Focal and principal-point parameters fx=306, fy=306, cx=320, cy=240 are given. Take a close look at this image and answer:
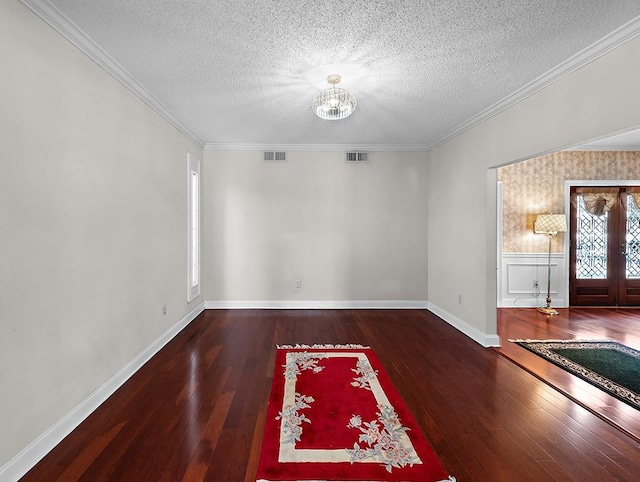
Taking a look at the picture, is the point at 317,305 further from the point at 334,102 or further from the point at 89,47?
the point at 89,47

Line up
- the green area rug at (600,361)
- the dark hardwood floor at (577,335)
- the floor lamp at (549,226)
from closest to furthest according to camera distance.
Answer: the dark hardwood floor at (577,335) → the green area rug at (600,361) → the floor lamp at (549,226)

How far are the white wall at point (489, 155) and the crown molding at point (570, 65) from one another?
0.04 meters

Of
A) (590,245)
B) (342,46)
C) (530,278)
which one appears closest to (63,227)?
(342,46)

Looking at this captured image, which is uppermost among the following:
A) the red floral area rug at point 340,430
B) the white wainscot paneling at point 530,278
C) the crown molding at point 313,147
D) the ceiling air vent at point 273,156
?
the crown molding at point 313,147

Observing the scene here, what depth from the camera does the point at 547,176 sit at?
549 centimetres

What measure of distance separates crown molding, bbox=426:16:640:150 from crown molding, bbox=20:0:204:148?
3.69m

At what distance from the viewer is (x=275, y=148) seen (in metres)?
5.14

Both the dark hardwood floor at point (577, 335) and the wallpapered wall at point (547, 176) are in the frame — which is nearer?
the dark hardwood floor at point (577, 335)

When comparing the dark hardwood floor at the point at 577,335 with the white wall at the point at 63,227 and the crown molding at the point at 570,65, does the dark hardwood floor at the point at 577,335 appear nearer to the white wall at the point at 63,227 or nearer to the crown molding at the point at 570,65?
the crown molding at the point at 570,65

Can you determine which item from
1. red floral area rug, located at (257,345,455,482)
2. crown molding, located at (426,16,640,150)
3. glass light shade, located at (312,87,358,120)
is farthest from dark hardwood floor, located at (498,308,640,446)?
glass light shade, located at (312,87,358,120)

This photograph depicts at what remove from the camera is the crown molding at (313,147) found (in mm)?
5090

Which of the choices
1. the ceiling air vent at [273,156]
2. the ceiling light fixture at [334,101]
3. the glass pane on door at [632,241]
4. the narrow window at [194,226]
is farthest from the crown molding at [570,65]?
the glass pane on door at [632,241]

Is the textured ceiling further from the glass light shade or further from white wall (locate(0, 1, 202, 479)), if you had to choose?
white wall (locate(0, 1, 202, 479))

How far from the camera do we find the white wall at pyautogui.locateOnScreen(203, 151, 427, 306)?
5.16m
